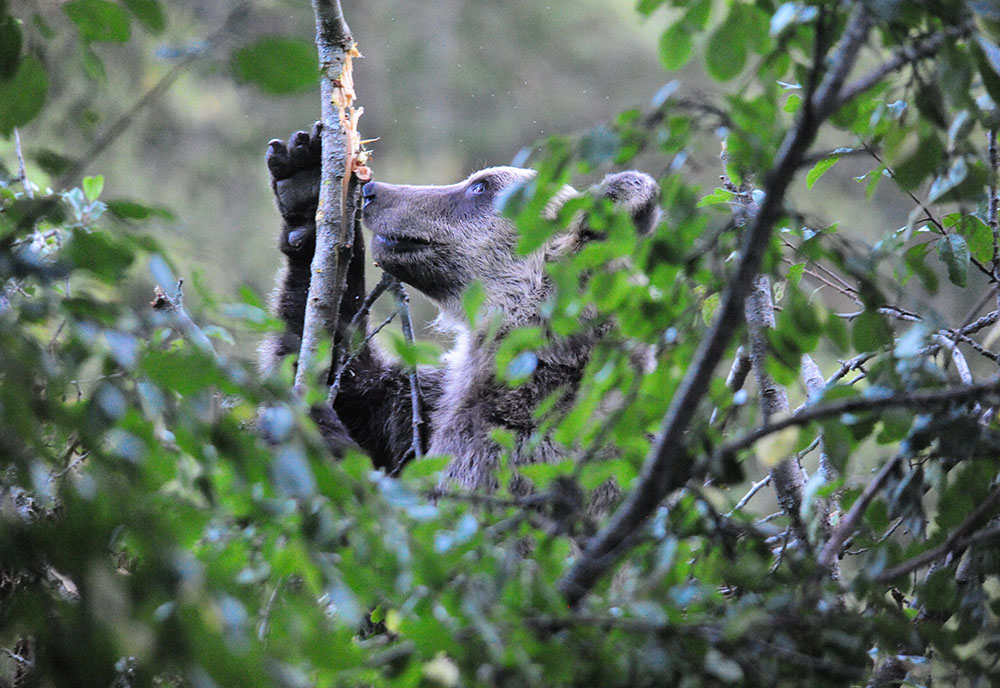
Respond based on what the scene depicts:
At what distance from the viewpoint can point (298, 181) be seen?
377 cm

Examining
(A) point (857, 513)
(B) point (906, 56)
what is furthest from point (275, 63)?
(A) point (857, 513)

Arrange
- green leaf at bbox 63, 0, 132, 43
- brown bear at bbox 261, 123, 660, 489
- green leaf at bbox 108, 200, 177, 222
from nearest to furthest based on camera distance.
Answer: green leaf at bbox 108, 200, 177, 222, green leaf at bbox 63, 0, 132, 43, brown bear at bbox 261, 123, 660, 489

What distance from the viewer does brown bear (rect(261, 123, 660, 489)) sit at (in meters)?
3.65

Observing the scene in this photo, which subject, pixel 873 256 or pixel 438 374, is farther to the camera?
pixel 438 374

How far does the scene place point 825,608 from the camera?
152 centimetres

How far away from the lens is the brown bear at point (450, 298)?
3648 mm

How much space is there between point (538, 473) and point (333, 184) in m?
1.63

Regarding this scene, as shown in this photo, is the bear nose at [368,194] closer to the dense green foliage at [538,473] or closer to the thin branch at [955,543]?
the dense green foliage at [538,473]

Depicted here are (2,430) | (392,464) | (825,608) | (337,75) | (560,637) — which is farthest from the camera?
(392,464)

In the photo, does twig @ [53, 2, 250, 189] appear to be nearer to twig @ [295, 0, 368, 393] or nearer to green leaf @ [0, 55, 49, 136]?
green leaf @ [0, 55, 49, 136]

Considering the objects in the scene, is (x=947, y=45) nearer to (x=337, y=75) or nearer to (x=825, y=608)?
(x=825, y=608)

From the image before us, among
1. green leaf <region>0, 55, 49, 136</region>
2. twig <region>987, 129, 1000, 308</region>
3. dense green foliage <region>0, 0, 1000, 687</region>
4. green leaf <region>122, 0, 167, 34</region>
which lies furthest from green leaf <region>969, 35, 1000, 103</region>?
green leaf <region>0, 55, 49, 136</region>

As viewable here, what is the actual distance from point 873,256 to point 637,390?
45 centimetres

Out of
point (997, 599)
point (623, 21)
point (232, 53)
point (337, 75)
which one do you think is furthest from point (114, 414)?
point (623, 21)
